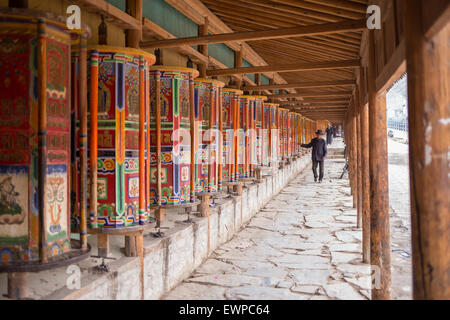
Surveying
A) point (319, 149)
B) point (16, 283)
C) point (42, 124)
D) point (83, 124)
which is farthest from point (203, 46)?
point (319, 149)

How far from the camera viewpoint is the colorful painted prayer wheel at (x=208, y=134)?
20.8ft

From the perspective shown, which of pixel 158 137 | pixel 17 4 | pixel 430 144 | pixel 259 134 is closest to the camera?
pixel 430 144

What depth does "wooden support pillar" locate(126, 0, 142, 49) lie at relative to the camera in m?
4.55

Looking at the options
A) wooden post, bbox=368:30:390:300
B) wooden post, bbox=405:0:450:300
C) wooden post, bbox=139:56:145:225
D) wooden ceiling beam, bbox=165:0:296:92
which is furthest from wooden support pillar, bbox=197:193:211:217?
wooden post, bbox=405:0:450:300

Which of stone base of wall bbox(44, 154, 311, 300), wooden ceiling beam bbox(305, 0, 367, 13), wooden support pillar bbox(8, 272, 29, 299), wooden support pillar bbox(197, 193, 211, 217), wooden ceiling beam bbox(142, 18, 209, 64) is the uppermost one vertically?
wooden ceiling beam bbox(305, 0, 367, 13)

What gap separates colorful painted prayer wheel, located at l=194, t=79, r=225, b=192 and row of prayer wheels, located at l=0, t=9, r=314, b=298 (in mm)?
16

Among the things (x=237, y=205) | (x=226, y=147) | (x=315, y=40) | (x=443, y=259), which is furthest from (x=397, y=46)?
(x=237, y=205)

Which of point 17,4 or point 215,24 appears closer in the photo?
point 17,4

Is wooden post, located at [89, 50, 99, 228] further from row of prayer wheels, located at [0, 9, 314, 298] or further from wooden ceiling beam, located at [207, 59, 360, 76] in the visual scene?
wooden ceiling beam, located at [207, 59, 360, 76]

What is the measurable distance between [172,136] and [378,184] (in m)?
2.63

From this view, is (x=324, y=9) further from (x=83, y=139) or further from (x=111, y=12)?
(x=83, y=139)

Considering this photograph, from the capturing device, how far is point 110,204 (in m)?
4.00

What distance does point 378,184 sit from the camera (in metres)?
4.68
